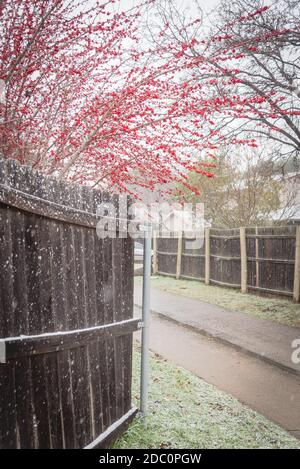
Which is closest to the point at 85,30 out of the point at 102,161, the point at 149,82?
the point at 149,82

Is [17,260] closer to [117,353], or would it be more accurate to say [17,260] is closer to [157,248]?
[117,353]

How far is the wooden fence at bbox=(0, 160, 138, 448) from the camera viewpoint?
2078mm

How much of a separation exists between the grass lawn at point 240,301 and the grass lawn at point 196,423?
4148 millimetres

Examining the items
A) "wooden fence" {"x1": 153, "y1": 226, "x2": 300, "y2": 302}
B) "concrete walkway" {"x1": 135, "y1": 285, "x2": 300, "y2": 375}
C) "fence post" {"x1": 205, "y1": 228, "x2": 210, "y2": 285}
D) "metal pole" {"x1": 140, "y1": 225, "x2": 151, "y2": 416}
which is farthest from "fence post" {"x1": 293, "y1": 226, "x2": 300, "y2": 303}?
"metal pole" {"x1": 140, "y1": 225, "x2": 151, "y2": 416}

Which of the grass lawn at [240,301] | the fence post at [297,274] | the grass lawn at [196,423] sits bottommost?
the grass lawn at [196,423]

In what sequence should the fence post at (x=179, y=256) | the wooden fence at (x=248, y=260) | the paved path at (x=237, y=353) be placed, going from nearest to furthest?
the paved path at (x=237, y=353), the wooden fence at (x=248, y=260), the fence post at (x=179, y=256)

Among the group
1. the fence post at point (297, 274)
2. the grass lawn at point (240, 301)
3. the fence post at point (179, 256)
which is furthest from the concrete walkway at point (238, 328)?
the fence post at point (179, 256)

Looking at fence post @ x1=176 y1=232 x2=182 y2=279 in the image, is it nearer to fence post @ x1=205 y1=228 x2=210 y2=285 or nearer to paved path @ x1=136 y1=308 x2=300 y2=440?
fence post @ x1=205 y1=228 x2=210 y2=285

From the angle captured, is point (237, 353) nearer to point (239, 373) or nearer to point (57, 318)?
point (239, 373)

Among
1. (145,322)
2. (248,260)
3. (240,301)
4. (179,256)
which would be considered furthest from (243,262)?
(145,322)

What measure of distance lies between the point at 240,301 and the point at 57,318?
844 centimetres

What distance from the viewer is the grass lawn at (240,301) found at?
8.36 metres

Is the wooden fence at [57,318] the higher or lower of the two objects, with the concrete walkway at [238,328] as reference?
higher

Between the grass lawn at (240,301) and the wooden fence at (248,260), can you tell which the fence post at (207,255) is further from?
the grass lawn at (240,301)
